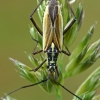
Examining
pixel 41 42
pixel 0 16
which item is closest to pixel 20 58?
pixel 0 16

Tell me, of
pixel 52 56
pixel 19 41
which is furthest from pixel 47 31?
pixel 19 41

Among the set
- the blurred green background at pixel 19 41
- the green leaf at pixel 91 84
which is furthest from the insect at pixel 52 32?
the blurred green background at pixel 19 41

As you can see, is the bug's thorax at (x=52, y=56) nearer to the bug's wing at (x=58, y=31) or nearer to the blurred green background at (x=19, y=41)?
the bug's wing at (x=58, y=31)

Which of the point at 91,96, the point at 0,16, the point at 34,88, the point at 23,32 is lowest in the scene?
the point at 91,96

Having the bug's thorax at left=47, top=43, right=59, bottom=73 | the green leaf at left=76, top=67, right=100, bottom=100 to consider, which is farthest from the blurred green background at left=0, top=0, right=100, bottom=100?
the green leaf at left=76, top=67, right=100, bottom=100

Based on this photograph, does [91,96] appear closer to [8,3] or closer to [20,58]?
[20,58]

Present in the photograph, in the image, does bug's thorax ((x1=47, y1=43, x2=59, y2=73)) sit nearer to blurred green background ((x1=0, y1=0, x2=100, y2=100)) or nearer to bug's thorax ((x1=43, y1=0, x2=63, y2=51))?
bug's thorax ((x1=43, y1=0, x2=63, y2=51))
